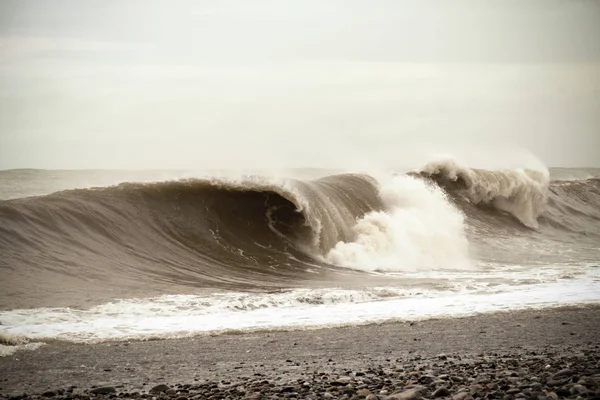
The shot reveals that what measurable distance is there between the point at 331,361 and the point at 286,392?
1.40 metres

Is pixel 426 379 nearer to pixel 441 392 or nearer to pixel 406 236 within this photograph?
pixel 441 392

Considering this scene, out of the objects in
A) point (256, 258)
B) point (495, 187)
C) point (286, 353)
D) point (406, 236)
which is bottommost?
point (286, 353)

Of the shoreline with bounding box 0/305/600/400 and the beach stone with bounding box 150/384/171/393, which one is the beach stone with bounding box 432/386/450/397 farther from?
the beach stone with bounding box 150/384/171/393

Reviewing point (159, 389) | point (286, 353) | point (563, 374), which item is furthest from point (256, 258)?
point (563, 374)

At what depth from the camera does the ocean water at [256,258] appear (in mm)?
8836

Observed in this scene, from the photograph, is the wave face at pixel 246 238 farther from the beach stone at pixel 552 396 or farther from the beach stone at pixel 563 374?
the beach stone at pixel 552 396

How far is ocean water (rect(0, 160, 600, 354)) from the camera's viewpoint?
8.84 meters

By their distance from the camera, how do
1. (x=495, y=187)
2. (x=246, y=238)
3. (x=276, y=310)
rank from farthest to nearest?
1. (x=495, y=187)
2. (x=246, y=238)
3. (x=276, y=310)

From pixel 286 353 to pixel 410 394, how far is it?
2280 millimetres

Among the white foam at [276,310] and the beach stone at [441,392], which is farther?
the white foam at [276,310]

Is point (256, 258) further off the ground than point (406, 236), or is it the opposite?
point (406, 236)

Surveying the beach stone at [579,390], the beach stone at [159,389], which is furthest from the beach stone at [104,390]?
the beach stone at [579,390]

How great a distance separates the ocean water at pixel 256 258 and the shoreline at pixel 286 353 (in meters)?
0.45

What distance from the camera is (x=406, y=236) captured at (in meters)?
16.7
